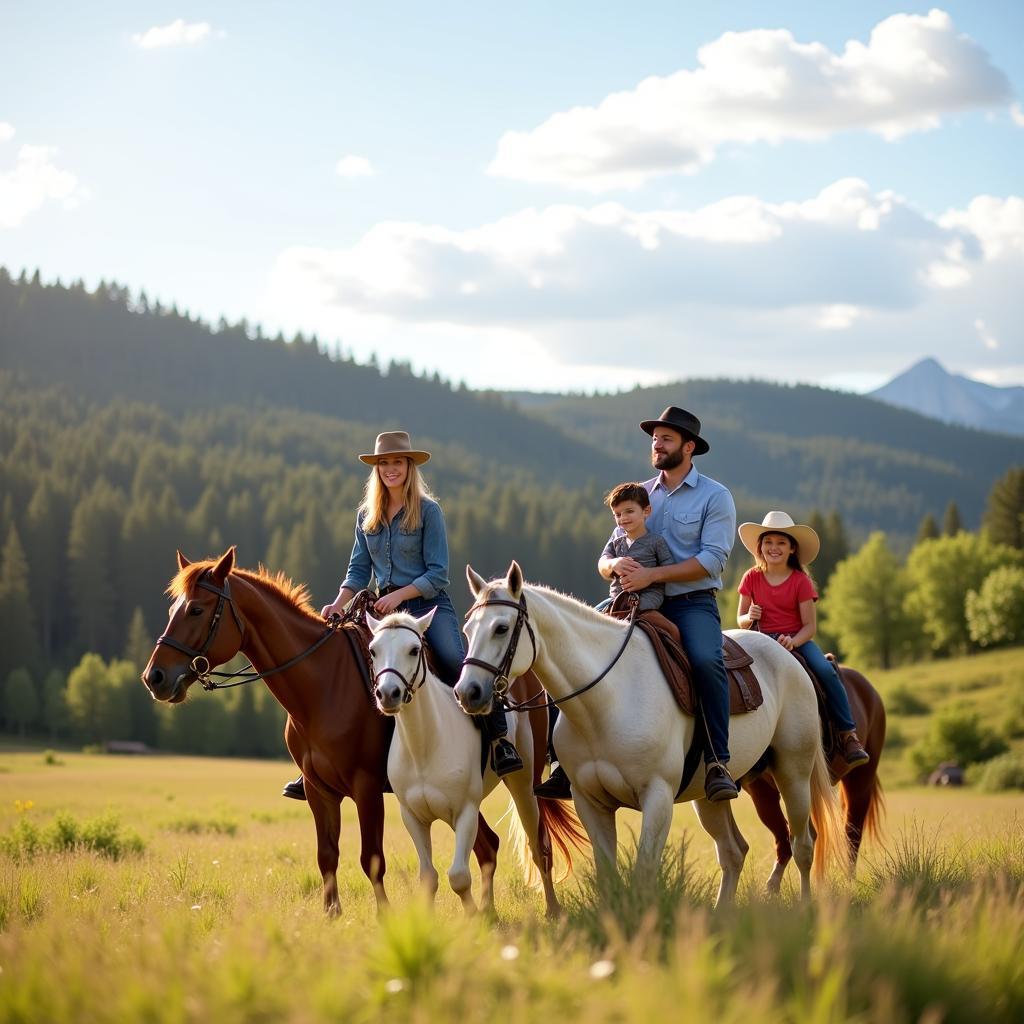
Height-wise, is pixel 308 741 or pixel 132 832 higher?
pixel 308 741

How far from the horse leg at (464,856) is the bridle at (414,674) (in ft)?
3.24

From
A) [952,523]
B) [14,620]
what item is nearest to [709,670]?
[14,620]

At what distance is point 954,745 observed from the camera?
49719mm

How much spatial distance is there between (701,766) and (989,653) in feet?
261

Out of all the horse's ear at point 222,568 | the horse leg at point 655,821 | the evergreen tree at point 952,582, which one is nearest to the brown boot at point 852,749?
the horse leg at point 655,821

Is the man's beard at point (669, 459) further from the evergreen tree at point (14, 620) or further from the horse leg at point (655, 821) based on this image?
the evergreen tree at point (14, 620)

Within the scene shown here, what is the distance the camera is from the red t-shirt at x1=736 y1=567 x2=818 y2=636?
10922 millimetres

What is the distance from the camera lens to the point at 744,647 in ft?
33.0

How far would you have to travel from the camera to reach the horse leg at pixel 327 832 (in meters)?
8.80

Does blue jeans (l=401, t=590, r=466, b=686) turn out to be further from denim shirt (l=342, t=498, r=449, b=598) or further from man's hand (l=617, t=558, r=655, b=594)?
man's hand (l=617, t=558, r=655, b=594)

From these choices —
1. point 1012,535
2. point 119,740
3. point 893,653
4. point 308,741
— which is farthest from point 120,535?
point 308,741

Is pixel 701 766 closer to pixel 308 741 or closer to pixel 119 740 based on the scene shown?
pixel 308 741

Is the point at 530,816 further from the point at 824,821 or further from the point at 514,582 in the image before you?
the point at 514,582

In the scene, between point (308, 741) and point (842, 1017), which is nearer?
point (842, 1017)
